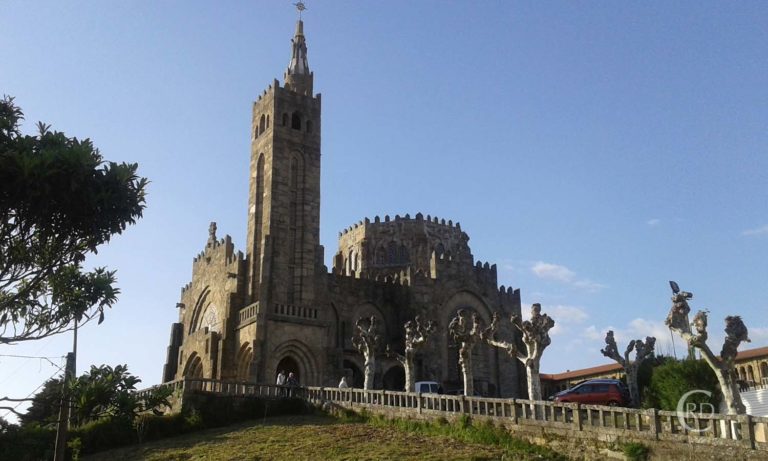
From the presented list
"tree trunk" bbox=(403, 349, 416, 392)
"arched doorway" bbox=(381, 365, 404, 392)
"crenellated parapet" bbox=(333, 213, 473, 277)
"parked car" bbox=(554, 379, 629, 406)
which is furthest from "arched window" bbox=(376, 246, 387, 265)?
"parked car" bbox=(554, 379, 629, 406)

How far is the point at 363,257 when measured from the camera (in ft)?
217

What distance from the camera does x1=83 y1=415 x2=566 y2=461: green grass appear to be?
23.8m

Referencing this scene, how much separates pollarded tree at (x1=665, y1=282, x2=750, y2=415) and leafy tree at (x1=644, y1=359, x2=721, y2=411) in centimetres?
816

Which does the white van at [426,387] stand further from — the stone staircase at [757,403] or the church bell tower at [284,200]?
the stone staircase at [757,403]

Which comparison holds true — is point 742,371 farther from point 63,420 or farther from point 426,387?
point 63,420

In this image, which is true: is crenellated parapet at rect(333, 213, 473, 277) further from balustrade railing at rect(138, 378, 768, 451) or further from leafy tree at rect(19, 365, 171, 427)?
leafy tree at rect(19, 365, 171, 427)

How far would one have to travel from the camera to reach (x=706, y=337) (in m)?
20.9

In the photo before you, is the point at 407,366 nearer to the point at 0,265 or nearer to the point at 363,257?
the point at 0,265

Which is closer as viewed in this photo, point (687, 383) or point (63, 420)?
point (63, 420)

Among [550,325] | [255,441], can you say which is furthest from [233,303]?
[550,325]

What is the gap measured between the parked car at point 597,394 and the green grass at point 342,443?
7.34 m

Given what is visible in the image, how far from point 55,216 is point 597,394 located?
22494 millimetres

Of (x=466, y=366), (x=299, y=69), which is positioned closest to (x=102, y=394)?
(x=466, y=366)

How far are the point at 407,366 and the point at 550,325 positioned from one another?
961cm
